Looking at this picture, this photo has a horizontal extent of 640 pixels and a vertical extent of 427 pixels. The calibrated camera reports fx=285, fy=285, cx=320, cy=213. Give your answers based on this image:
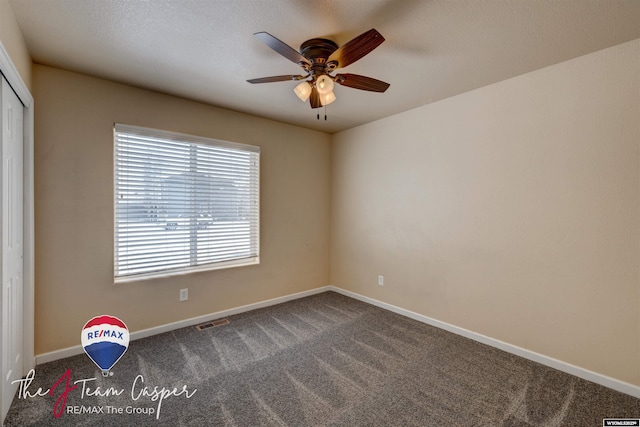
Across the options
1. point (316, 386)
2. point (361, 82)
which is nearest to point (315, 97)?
point (361, 82)

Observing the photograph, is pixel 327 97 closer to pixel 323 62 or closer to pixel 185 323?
pixel 323 62

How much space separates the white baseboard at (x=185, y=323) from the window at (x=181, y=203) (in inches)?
21.3

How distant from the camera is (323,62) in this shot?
1.94 metres

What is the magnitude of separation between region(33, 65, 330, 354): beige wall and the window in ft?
0.33

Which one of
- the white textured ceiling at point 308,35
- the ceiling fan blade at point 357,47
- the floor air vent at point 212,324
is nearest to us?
the ceiling fan blade at point 357,47

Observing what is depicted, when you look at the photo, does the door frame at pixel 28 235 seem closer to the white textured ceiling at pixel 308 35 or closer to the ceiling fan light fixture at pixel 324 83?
the white textured ceiling at pixel 308 35

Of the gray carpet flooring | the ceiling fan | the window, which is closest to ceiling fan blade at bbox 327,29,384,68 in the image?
the ceiling fan

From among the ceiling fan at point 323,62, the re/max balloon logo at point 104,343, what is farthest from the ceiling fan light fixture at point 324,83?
the re/max balloon logo at point 104,343

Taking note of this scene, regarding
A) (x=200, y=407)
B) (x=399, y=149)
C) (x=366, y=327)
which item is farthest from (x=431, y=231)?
(x=200, y=407)

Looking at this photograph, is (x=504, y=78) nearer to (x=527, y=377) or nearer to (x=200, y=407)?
(x=527, y=377)

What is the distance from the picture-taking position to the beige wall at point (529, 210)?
2.04 metres

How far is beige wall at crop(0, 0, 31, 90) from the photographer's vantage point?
1.55 m

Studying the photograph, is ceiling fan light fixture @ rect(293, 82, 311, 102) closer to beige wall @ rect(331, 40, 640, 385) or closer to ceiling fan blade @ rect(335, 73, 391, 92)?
ceiling fan blade @ rect(335, 73, 391, 92)

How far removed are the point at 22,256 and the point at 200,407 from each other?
1710 millimetres
